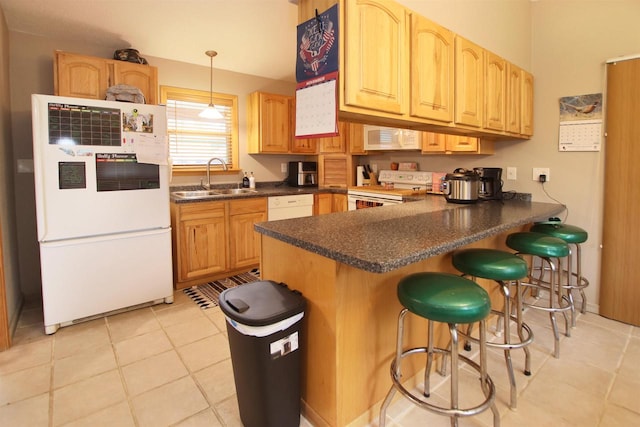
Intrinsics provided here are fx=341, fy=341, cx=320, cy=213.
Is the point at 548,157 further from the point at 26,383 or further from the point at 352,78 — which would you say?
the point at 26,383

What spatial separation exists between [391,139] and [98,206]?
2871 millimetres

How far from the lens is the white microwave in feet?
11.7

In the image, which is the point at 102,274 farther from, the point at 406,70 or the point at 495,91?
the point at 495,91

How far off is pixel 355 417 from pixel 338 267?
74cm

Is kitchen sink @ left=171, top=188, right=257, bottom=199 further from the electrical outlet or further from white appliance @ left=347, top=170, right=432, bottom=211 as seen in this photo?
the electrical outlet

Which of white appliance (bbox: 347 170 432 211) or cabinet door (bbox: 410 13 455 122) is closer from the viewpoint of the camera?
cabinet door (bbox: 410 13 455 122)

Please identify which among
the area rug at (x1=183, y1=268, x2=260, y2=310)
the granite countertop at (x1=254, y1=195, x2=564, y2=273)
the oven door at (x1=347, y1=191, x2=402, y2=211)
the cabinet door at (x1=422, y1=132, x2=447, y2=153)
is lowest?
the area rug at (x1=183, y1=268, x2=260, y2=310)

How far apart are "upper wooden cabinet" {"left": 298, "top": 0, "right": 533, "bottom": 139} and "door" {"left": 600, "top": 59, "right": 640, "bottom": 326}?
36.9 inches

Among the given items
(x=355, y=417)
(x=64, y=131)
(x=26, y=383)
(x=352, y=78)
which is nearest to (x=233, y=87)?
(x=64, y=131)

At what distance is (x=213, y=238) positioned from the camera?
11.4 feet

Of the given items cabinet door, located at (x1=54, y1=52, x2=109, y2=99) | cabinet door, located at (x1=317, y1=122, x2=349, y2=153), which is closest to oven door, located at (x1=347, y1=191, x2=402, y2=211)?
cabinet door, located at (x1=317, y1=122, x2=349, y2=153)

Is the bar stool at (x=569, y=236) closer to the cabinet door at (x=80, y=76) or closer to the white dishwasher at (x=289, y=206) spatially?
the white dishwasher at (x=289, y=206)

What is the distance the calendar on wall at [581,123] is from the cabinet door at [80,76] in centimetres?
389

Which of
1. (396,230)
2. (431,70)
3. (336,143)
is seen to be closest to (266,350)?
(396,230)
